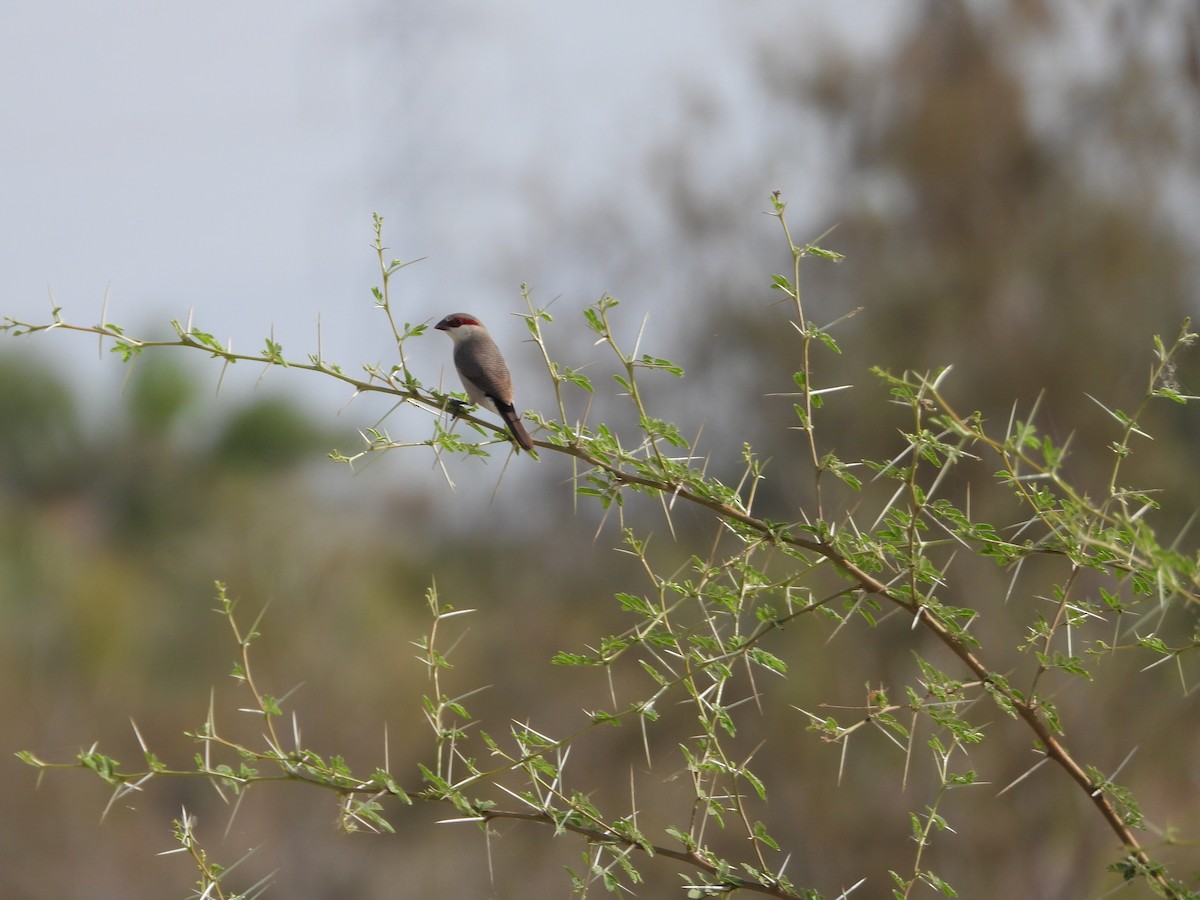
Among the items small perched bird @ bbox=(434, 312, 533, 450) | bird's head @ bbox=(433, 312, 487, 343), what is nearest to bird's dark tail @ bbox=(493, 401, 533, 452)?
small perched bird @ bbox=(434, 312, 533, 450)

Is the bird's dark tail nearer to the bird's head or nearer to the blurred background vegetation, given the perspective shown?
the bird's head

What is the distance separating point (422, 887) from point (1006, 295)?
1307 cm

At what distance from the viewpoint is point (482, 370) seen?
15.3 ft

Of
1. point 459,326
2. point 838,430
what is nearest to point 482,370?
point 459,326

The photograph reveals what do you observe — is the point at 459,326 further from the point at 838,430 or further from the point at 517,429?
the point at 838,430

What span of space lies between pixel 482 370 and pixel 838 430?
11863 mm

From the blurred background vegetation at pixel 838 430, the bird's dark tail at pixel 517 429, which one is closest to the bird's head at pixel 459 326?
the bird's dark tail at pixel 517 429

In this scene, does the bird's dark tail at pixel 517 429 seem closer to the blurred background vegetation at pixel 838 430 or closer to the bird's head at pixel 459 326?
the bird's head at pixel 459 326

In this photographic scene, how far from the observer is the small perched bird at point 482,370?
4410 millimetres

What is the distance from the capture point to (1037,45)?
1652cm

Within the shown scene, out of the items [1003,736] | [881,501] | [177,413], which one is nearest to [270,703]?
[881,501]

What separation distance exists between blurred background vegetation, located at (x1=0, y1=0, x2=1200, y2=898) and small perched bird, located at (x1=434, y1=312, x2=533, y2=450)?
5.77 m

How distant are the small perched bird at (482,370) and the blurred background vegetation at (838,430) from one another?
5.77 m

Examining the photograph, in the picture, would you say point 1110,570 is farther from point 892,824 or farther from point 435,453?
point 892,824
